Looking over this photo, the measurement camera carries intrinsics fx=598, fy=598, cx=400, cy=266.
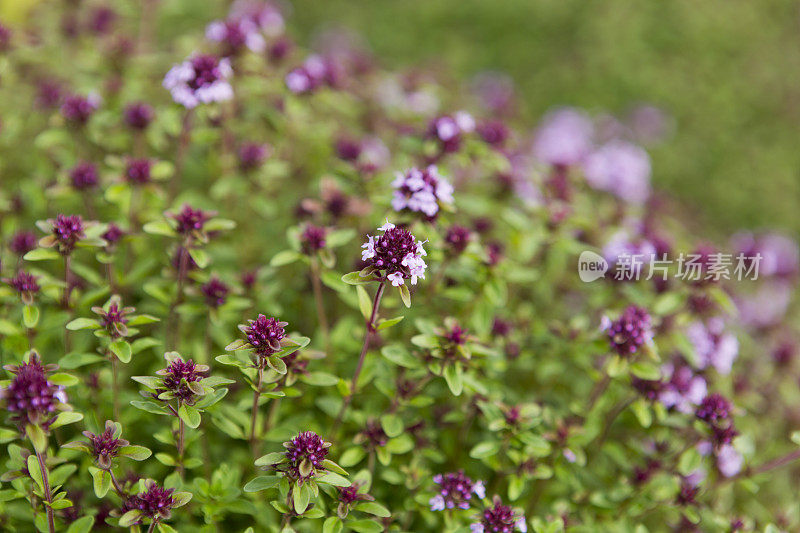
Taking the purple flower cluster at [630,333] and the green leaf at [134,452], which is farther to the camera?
the purple flower cluster at [630,333]

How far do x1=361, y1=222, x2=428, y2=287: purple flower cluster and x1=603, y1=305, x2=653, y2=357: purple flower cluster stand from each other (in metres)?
1.01

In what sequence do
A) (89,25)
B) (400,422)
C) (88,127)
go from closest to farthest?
(400,422) → (88,127) → (89,25)

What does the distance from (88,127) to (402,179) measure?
74.5 inches

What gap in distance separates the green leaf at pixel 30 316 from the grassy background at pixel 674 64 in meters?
5.08

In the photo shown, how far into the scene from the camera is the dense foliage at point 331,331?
2.24m

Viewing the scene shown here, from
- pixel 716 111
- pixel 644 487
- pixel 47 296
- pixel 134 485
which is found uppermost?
pixel 716 111

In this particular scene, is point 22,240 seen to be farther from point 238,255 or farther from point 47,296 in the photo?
point 238,255

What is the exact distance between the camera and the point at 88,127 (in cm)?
328


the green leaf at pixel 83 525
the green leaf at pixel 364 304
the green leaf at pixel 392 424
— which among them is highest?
the green leaf at pixel 364 304

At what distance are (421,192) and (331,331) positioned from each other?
1.13 metres

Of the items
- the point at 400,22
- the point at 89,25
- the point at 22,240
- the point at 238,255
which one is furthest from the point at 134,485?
the point at 400,22

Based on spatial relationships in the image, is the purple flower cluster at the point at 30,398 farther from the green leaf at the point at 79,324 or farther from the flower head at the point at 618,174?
the flower head at the point at 618,174
